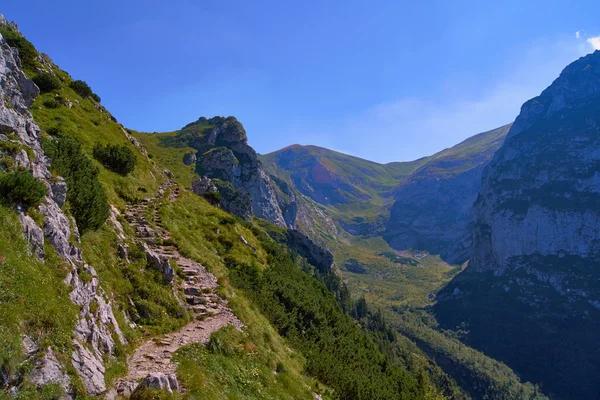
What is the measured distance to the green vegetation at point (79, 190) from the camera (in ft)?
60.6

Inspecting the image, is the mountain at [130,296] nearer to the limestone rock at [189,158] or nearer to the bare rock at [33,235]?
the bare rock at [33,235]

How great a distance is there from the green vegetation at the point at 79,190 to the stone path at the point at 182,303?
5287mm

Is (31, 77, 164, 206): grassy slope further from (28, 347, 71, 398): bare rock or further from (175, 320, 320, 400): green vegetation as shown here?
(28, 347, 71, 398): bare rock

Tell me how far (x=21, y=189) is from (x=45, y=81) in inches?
1475

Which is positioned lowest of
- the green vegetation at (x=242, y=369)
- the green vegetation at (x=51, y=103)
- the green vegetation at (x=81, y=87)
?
the green vegetation at (x=242, y=369)

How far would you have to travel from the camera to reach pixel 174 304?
64.3 ft

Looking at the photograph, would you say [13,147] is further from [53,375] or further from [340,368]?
[340,368]

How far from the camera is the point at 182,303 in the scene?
20.6 meters

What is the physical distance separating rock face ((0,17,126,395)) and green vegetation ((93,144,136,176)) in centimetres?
1497

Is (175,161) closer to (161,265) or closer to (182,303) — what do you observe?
(161,265)

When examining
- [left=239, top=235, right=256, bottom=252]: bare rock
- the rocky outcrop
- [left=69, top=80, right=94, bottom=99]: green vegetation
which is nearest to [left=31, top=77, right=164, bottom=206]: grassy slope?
[left=69, top=80, right=94, bottom=99]: green vegetation

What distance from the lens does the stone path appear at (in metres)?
13.3

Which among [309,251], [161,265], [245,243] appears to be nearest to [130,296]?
[161,265]

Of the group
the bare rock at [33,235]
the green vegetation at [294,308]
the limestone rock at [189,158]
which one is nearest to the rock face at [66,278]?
the bare rock at [33,235]
